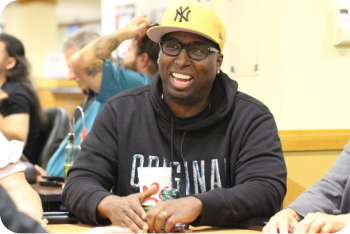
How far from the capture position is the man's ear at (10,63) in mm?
4172

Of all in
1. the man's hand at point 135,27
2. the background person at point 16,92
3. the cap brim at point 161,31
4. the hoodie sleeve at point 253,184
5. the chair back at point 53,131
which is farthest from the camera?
the chair back at point 53,131

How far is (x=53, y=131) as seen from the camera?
4742 millimetres

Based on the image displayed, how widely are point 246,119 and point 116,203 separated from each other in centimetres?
62

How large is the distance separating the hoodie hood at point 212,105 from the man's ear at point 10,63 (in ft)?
6.84

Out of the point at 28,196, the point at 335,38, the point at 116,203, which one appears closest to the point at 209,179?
the point at 116,203

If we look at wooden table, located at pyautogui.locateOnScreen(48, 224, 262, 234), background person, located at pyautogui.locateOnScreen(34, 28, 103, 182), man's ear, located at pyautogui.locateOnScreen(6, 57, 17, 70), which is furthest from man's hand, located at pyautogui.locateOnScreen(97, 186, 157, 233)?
man's ear, located at pyautogui.locateOnScreen(6, 57, 17, 70)

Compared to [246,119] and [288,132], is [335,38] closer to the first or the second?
[288,132]

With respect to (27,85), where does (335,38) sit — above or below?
above

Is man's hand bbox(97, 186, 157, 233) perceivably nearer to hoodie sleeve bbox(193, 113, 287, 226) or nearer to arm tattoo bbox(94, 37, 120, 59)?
hoodie sleeve bbox(193, 113, 287, 226)

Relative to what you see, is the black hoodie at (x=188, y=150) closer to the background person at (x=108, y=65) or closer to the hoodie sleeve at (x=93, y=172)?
the hoodie sleeve at (x=93, y=172)

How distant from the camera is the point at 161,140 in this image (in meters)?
2.26

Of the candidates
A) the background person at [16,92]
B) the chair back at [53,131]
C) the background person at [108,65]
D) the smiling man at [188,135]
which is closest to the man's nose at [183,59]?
the smiling man at [188,135]

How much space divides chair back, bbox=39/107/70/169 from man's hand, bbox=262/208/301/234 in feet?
9.70

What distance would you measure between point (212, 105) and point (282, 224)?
0.70 metres
